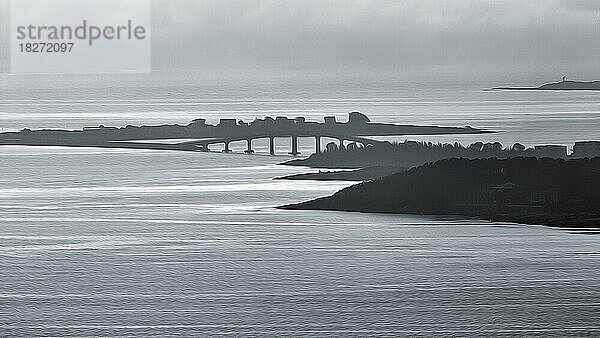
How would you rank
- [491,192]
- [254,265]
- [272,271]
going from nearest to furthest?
[272,271] → [254,265] → [491,192]

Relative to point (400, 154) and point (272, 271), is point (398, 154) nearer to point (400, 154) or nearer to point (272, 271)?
point (400, 154)

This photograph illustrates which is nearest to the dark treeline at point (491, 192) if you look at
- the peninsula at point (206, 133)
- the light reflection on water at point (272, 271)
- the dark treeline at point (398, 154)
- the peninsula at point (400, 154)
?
the light reflection on water at point (272, 271)

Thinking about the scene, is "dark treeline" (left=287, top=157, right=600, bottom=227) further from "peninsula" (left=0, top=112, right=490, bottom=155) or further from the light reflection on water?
"peninsula" (left=0, top=112, right=490, bottom=155)

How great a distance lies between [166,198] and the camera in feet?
148

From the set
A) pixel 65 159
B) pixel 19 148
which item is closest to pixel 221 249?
pixel 65 159

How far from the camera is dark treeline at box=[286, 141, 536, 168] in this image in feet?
202

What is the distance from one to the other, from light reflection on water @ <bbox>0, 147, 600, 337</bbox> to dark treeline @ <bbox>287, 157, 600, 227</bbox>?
5.65 feet

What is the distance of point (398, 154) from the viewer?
209ft

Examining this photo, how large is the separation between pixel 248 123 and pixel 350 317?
66167mm

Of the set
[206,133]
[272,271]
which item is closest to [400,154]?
[206,133]

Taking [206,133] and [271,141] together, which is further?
[206,133]

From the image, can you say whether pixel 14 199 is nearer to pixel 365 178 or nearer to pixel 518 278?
pixel 365 178

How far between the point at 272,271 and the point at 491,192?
16608 millimetres

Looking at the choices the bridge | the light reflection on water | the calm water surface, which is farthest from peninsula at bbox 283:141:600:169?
the light reflection on water
